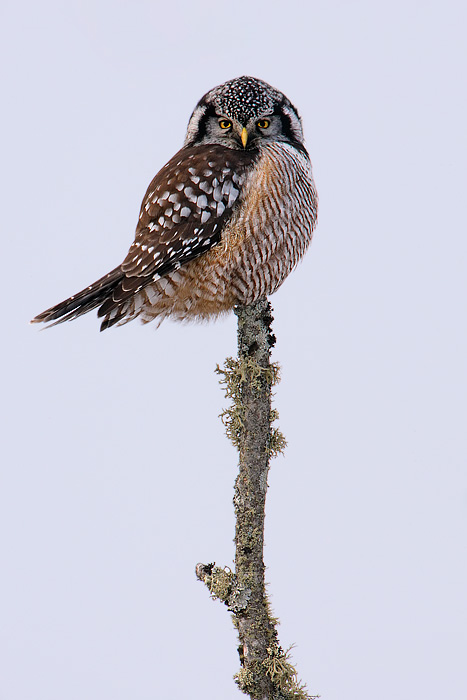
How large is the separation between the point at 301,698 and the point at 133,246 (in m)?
1.56

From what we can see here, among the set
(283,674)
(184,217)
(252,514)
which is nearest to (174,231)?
(184,217)

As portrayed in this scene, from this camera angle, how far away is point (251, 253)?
2.75m

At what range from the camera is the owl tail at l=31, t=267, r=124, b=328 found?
8.75ft

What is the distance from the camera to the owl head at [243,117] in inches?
109

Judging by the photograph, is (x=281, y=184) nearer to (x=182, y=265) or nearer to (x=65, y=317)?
(x=182, y=265)

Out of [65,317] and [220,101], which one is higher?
[220,101]

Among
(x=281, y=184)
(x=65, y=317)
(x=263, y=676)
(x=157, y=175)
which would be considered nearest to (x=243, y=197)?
(x=281, y=184)

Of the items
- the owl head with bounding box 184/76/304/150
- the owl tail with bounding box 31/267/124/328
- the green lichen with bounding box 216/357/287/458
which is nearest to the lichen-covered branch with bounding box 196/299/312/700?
the green lichen with bounding box 216/357/287/458

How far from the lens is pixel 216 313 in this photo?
291 cm

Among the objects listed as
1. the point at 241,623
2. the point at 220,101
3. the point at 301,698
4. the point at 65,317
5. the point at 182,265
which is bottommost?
the point at 301,698

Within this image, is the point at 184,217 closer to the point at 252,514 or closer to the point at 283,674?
the point at 252,514

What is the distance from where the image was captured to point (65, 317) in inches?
106

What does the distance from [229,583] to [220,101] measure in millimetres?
1572

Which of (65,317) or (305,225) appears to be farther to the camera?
(305,225)
